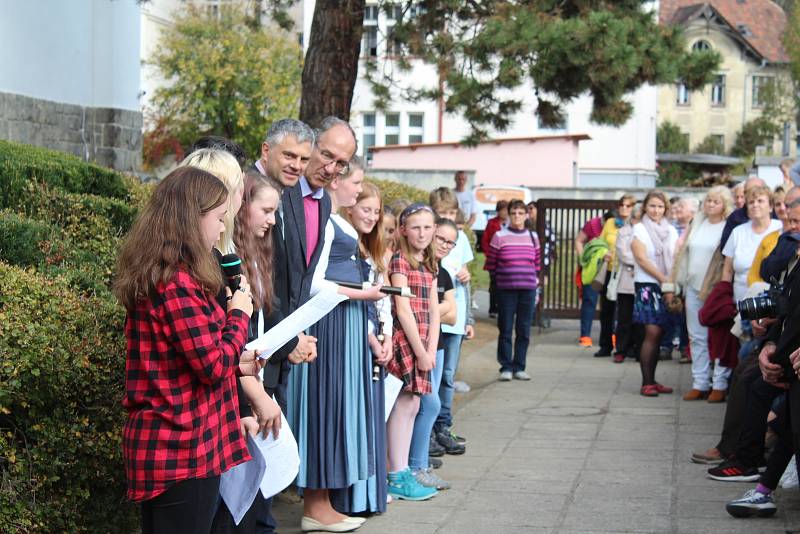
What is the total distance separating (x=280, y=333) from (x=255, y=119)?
3485cm

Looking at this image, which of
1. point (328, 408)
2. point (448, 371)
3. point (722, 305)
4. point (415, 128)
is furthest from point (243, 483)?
point (415, 128)

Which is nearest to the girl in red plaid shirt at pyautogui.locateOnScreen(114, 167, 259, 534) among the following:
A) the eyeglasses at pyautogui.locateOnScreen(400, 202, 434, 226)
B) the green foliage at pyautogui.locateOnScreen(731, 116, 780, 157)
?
the eyeglasses at pyautogui.locateOnScreen(400, 202, 434, 226)

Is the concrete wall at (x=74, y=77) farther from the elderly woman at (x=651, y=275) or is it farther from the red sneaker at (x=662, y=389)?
the red sneaker at (x=662, y=389)

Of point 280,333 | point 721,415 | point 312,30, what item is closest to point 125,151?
point 312,30

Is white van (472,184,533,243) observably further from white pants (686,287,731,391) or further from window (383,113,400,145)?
white pants (686,287,731,391)

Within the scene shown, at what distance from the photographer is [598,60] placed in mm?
11859

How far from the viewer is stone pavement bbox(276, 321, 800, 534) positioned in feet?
22.3

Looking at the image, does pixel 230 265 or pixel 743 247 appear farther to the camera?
pixel 743 247

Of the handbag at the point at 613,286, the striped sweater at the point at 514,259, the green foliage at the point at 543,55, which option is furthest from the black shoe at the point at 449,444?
the handbag at the point at 613,286

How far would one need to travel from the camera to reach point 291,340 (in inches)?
216

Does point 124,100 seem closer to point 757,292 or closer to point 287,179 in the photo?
point 757,292

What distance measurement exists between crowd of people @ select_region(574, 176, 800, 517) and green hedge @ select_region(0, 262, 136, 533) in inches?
138

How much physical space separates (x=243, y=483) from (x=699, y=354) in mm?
7172

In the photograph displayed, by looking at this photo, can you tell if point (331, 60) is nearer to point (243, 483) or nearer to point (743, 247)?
point (743, 247)
